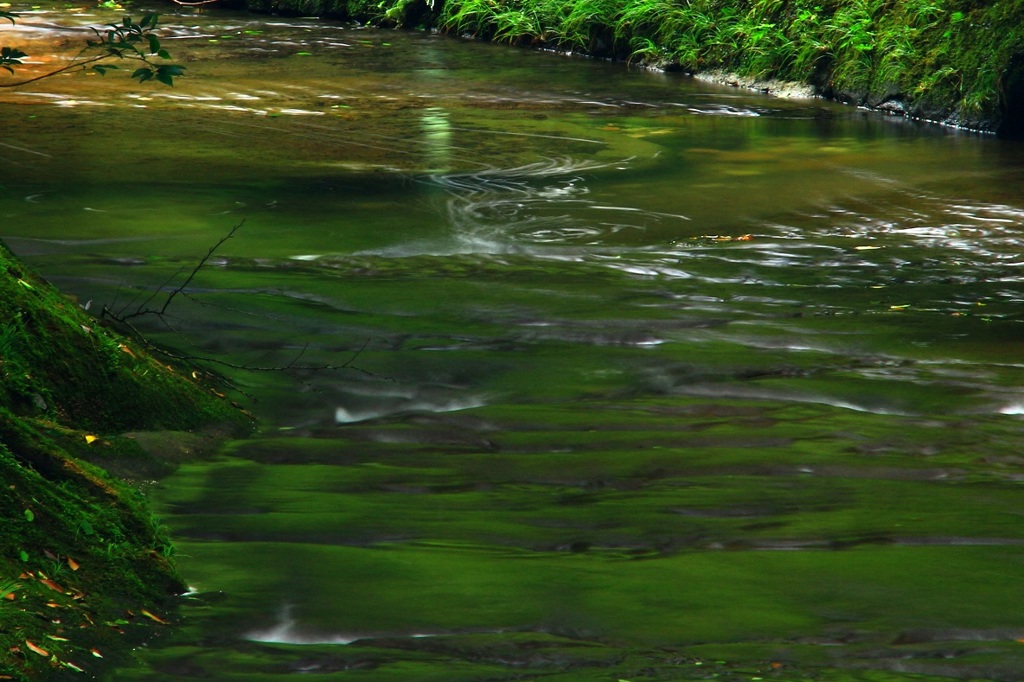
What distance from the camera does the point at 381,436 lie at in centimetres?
479

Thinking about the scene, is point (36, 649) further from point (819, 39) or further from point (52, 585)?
point (819, 39)

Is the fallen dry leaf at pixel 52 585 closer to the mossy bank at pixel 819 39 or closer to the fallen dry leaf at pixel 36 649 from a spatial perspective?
the fallen dry leaf at pixel 36 649

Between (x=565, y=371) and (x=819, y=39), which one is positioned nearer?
(x=565, y=371)

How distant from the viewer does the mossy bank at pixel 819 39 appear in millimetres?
12922

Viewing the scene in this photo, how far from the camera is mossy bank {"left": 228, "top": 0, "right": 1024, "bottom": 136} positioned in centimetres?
1292

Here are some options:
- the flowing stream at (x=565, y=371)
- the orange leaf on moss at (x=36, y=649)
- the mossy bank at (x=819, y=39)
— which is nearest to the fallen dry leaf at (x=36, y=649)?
the orange leaf on moss at (x=36, y=649)

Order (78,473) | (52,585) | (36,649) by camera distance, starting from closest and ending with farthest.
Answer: (36,649) < (52,585) < (78,473)

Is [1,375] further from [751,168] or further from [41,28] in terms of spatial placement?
[41,28]

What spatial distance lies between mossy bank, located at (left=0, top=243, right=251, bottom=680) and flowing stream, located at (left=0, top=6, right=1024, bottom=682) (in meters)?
0.13

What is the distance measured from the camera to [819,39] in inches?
590

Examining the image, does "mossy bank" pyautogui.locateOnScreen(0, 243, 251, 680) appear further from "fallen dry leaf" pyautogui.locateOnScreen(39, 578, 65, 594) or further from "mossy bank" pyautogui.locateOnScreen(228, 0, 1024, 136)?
"mossy bank" pyautogui.locateOnScreen(228, 0, 1024, 136)

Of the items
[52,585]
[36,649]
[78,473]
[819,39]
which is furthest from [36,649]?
[819,39]

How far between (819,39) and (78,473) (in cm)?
1304

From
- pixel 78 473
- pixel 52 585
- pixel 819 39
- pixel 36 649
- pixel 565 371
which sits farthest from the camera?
pixel 819 39
